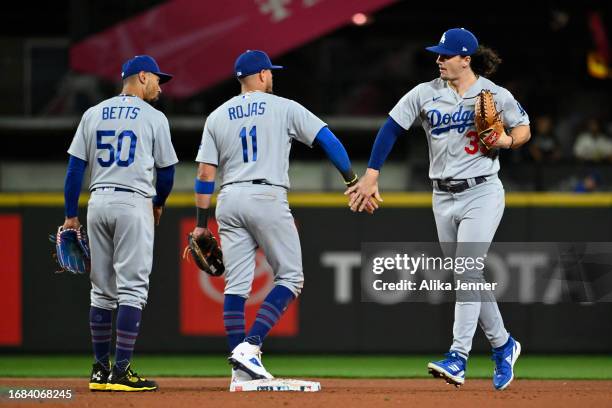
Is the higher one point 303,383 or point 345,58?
point 345,58

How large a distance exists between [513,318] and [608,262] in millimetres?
918

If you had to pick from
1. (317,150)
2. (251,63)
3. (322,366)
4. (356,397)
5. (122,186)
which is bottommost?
(322,366)

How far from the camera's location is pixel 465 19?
573 inches

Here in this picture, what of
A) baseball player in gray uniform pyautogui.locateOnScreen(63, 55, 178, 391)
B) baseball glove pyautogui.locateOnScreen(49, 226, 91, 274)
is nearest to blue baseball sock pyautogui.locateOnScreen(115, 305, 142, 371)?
baseball player in gray uniform pyautogui.locateOnScreen(63, 55, 178, 391)

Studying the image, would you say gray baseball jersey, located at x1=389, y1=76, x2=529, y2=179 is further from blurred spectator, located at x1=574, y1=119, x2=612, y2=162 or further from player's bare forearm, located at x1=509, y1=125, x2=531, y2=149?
blurred spectator, located at x1=574, y1=119, x2=612, y2=162

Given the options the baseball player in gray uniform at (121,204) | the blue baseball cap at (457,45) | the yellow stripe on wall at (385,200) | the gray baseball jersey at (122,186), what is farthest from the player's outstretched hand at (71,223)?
the yellow stripe on wall at (385,200)

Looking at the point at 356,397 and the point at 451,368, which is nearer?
the point at 356,397

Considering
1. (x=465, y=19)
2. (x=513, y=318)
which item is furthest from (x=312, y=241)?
(x=465, y=19)

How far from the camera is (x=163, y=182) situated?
22.5 feet

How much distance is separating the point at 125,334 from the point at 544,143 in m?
7.36

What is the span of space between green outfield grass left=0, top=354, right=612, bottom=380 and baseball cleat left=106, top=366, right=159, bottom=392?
70.6 inches

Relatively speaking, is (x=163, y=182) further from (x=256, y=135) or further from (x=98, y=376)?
(x=98, y=376)

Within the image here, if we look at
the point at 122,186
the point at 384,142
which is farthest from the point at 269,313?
the point at 384,142

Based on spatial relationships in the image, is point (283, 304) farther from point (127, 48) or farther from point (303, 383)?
point (127, 48)
